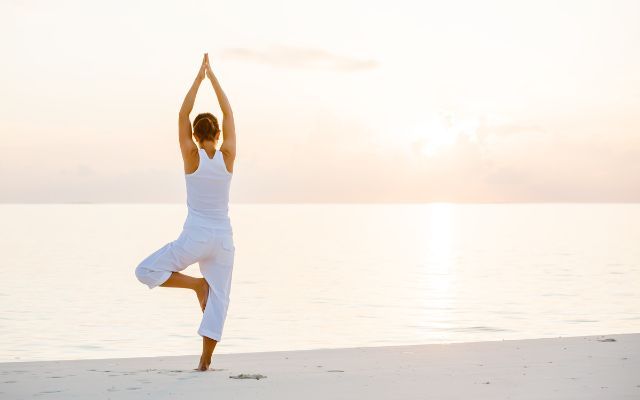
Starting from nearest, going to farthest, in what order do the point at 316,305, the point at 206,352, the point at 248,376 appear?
the point at 248,376 → the point at 206,352 → the point at 316,305

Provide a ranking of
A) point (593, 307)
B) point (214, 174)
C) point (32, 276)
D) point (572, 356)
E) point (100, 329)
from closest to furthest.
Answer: point (214, 174) → point (572, 356) → point (100, 329) → point (593, 307) → point (32, 276)

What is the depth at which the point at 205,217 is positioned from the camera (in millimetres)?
7168

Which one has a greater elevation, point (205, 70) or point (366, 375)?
point (205, 70)

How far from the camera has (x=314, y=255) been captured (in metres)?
46.5

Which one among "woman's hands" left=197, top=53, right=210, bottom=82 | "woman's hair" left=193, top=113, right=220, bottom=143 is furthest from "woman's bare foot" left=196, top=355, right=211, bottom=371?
"woman's hands" left=197, top=53, right=210, bottom=82

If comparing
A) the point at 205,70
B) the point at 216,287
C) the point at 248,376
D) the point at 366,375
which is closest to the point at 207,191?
the point at 216,287

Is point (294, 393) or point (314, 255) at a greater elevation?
point (314, 255)

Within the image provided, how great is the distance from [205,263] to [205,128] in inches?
41.3

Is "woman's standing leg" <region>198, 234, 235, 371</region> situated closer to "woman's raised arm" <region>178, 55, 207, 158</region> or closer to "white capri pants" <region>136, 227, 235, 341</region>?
"white capri pants" <region>136, 227, 235, 341</region>

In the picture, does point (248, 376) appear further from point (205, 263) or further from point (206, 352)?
point (205, 263)

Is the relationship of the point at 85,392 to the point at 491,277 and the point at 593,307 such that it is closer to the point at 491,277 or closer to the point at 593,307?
the point at 593,307

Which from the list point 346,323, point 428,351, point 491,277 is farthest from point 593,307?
point 428,351

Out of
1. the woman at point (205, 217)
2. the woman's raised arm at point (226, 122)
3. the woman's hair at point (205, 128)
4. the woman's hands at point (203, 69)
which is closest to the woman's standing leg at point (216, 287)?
the woman at point (205, 217)

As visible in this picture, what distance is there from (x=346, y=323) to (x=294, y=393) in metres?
11.6
